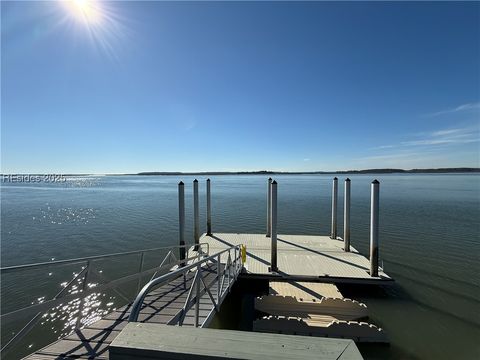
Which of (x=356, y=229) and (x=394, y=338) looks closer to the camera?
(x=394, y=338)

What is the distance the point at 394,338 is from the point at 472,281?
5.69 meters

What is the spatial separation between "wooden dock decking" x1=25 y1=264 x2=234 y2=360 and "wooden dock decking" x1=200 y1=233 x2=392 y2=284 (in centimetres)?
351

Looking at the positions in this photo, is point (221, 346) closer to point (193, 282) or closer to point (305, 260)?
point (193, 282)

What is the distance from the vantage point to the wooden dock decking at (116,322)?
336 centimetres

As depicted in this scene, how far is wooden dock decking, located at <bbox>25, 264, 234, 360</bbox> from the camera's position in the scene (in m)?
3.36

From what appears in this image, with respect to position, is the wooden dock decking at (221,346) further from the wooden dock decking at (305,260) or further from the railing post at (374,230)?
the railing post at (374,230)

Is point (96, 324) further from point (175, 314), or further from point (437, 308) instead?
point (437, 308)

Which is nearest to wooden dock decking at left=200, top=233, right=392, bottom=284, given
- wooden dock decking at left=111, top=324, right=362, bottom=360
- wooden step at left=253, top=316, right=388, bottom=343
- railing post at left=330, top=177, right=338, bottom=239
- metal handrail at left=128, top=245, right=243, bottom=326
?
railing post at left=330, top=177, right=338, bottom=239

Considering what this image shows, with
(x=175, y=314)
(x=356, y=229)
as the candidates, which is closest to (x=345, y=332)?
(x=175, y=314)

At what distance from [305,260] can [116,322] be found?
25.0ft

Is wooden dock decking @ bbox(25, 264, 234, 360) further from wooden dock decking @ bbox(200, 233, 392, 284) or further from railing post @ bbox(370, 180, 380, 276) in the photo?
railing post @ bbox(370, 180, 380, 276)

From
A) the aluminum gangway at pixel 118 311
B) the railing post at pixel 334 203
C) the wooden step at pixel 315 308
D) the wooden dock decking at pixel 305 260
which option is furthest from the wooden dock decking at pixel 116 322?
the railing post at pixel 334 203

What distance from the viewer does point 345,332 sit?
634cm

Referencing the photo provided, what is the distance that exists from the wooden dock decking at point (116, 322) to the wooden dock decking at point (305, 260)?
3.51 metres
